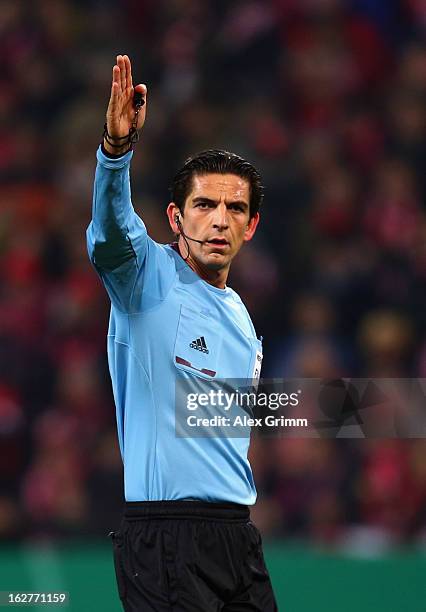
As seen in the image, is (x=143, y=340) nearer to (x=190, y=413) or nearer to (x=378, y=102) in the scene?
(x=190, y=413)

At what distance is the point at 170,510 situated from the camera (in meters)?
2.72

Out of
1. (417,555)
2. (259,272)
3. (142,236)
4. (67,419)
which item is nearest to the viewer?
(142,236)

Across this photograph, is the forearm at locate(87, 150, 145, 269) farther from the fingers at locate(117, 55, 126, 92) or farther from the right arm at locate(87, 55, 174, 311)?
the fingers at locate(117, 55, 126, 92)

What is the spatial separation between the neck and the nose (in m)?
0.11

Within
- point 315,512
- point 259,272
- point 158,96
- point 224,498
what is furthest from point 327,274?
point 224,498

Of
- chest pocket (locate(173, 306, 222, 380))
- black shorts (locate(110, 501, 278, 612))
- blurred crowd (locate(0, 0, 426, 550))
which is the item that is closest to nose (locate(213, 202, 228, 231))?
chest pocket (locate(173, 306, 222, 380))

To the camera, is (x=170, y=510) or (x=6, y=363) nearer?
(x=170, y=510)

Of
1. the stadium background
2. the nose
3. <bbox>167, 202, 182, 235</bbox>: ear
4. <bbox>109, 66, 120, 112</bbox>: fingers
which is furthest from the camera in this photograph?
the stadium background

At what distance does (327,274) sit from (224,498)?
12.6ft

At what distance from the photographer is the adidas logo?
9.25 feet

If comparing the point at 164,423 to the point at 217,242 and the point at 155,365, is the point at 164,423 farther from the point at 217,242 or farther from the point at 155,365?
the point at 217,242

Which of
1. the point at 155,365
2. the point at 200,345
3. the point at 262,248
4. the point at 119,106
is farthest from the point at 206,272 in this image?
the point at 262,248

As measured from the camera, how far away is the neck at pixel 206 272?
9.73 ft

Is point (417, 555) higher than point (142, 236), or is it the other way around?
point (142, 236)
